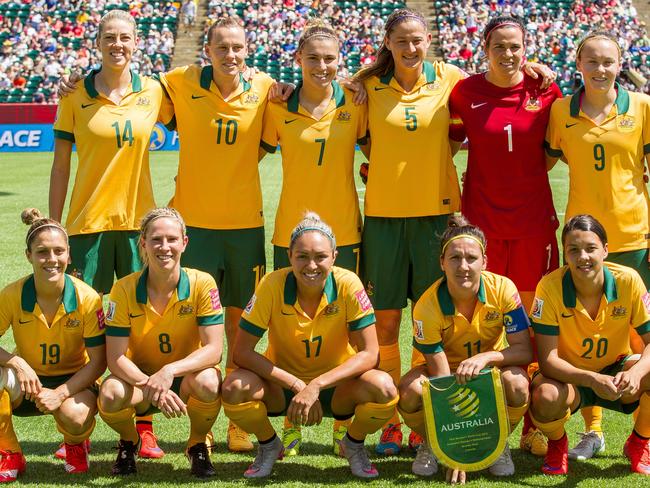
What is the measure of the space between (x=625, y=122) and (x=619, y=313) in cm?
109

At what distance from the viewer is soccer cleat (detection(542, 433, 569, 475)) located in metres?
4.47

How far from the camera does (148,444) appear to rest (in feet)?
15.8

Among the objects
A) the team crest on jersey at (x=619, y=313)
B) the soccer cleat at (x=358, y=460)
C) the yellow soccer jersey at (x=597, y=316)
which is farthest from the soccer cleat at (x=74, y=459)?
the team crest on jersey at (x=619, y=313)

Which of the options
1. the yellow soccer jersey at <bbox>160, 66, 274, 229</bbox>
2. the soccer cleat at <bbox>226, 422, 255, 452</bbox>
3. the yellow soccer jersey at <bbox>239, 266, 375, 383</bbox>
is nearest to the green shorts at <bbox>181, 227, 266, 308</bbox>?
the yellow soccer jersey at <bbox>160, 66, 274, 229</bbox>

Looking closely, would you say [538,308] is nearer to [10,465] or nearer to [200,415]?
[200,415]

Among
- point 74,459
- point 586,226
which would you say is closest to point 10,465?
point 74,459

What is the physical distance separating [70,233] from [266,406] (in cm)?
155

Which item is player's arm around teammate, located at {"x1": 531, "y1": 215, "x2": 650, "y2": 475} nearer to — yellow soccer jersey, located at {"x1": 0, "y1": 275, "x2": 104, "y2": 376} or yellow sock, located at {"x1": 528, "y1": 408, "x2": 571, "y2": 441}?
yellow sock, located at {"x1": 528, "y1": 408, "x2": 571, "y2": 441}

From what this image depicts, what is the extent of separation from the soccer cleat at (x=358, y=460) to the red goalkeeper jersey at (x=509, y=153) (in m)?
1.46

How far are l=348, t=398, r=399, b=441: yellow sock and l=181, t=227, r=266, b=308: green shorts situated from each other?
116 centimetres

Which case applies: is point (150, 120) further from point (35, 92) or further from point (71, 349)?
point (35, 92)

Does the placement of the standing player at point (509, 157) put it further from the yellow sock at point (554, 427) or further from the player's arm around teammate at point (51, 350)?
the player's arm around teammate at point (51, 350)

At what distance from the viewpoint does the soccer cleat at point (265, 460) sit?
176 inches

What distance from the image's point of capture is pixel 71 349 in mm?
4629
